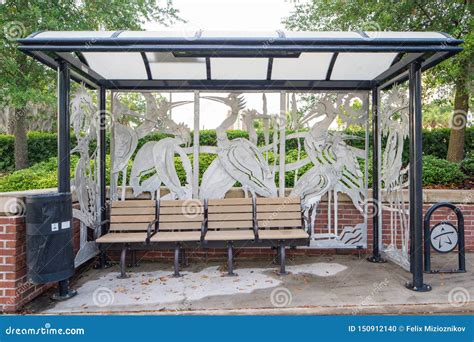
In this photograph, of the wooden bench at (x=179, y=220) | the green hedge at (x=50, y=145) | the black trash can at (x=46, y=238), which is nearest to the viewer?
the black trash can at (x=46, y=238)

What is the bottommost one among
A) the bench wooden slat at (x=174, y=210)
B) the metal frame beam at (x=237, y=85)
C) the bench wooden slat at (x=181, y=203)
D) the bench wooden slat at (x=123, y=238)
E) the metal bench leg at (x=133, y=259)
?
the metal bench leg at (x=133, y=259)

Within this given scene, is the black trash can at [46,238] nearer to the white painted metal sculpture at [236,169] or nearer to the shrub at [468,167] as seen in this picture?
the white painted metal sculpture at [236,169]

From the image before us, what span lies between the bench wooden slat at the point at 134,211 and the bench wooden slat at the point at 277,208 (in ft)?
5.26

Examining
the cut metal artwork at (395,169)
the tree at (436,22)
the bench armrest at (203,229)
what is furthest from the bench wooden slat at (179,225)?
the tree at (436,22)

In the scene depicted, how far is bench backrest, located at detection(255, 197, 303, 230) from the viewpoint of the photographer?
5.59 m

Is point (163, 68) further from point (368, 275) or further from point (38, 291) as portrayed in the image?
point (368, 275)

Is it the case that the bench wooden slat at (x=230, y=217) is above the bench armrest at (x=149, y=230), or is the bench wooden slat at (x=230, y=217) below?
above

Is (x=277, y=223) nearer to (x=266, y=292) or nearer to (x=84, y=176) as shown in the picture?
(x=266, y=292)

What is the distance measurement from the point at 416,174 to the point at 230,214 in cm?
258

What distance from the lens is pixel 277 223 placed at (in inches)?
220

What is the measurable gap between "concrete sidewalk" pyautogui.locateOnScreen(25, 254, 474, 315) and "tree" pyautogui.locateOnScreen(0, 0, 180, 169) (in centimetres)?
621

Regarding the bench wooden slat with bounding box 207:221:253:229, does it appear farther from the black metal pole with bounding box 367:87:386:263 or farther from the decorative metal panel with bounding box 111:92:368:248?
the black metal pole with bounding box 367:87:386:263

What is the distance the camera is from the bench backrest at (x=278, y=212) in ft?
18.4

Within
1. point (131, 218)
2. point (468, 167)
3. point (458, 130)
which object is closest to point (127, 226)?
point (131, 218)
